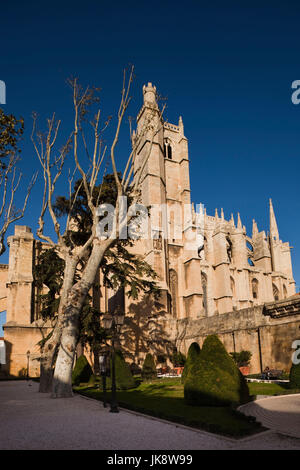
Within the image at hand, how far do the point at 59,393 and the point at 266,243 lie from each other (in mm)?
48254

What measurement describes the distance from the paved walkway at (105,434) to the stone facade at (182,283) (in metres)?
9.09

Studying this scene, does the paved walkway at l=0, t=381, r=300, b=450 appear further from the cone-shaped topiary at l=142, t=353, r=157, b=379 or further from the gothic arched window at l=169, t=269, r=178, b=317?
the gothic arched window at l=169, t=269, r=178, b=317

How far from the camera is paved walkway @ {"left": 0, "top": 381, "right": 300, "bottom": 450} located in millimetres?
5227

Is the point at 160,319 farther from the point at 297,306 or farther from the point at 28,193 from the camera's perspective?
the point at 28,193

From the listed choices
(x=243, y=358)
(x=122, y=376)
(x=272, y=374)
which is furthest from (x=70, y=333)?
(x=243, y=358)

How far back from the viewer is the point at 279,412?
782cm

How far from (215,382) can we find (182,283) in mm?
28850

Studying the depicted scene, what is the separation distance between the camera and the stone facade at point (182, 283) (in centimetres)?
1867

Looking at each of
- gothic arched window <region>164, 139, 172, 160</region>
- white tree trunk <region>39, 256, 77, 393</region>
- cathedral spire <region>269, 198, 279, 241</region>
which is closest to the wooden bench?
white tree trunk <region>39, 256, 77, 393</region>

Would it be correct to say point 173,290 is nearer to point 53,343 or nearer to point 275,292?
point 275,292

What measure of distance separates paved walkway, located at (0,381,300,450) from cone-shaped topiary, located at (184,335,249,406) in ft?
5.25

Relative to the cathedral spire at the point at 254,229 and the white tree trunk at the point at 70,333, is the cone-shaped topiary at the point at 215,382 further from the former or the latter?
the cathedral spire at the point at 254,229

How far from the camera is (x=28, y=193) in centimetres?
1545

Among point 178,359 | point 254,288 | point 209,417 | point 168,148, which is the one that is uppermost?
point 168,148
